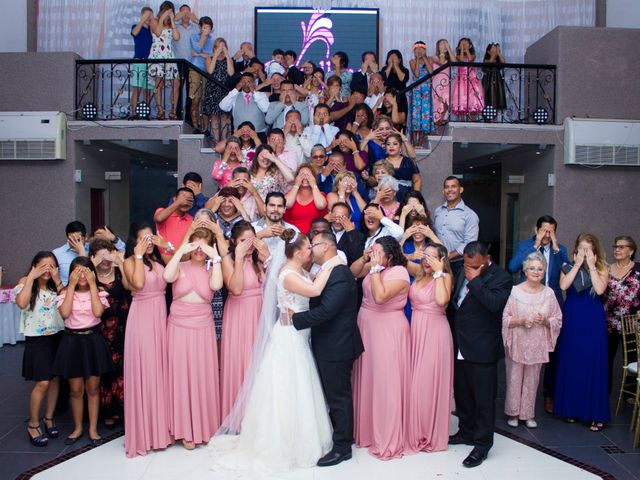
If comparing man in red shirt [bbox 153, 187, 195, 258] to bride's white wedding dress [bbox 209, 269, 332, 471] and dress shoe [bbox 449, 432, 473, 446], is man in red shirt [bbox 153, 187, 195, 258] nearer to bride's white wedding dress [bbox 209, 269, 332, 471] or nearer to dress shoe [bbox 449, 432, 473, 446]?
bride's white wedding dress [bbox 209, 269, 332, 471]

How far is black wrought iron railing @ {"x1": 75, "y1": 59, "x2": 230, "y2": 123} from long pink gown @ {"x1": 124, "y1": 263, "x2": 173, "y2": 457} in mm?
4825

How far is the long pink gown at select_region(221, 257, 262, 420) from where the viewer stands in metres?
5.14

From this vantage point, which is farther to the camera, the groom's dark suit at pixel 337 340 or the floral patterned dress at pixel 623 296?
the floral patterned dress at pixel 623 296

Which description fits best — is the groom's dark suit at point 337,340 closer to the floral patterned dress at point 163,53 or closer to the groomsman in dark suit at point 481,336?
the groomsman in dark suit at point 481,336

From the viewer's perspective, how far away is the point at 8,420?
5844 millimetres

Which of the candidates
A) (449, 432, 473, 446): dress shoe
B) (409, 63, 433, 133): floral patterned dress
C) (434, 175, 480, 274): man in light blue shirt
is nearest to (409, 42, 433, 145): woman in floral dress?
(409, 63, 433, 133): floral patterned dress

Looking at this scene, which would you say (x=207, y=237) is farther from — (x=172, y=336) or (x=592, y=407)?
(x=592, y=407)

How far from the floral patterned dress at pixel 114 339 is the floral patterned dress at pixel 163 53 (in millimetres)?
4824

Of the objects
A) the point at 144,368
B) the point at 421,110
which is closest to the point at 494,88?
the point at 421,110

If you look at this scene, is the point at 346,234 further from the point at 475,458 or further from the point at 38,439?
the point at 38,439

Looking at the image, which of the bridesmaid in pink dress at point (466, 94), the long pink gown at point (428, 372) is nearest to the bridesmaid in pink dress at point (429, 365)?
the long pink gown at point (428, 372)

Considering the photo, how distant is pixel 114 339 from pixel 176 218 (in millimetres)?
1235

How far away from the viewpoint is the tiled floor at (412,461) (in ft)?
15.3

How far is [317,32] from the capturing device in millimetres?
11766
